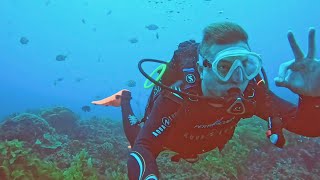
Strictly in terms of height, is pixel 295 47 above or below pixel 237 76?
above

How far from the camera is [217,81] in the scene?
343 cm

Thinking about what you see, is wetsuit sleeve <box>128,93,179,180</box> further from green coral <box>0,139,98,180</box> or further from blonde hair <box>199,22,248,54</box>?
green coral <box>0,139,98,180</box>

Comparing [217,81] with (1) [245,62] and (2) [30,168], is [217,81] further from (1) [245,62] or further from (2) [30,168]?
(2) [30,168]

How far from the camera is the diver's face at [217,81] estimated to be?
3343 millimetres

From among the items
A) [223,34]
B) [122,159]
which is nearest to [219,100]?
[223,34]

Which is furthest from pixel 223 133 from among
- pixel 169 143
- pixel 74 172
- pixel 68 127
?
pixel 68 127

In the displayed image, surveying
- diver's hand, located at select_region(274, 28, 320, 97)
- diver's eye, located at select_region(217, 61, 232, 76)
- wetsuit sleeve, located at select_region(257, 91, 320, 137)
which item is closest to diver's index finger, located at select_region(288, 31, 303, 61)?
diver's hand, located at select_region(274, 28, 320, 97)

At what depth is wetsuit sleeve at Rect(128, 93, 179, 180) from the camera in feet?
10.3

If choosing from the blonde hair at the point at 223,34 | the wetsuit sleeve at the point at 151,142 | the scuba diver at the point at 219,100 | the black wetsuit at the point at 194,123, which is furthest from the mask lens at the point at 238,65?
Result: the wetsuit sleeve at the point at 151,142

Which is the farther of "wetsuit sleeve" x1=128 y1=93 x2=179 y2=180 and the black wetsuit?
the black wetsuit

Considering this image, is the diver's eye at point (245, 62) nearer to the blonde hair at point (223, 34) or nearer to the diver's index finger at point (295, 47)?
the blonde hair at point (223, 34)

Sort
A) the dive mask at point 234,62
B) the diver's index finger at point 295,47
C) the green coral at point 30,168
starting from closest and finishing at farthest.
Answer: the diver's index finger at point 295,47 → the dive mask at point 234,62 → the green coral at point 30,168

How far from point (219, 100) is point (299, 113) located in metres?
1.07

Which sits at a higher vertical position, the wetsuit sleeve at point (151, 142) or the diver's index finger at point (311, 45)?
the diver's index finger at point (311, 45)
